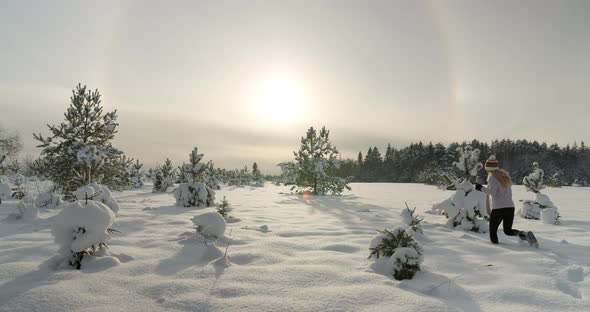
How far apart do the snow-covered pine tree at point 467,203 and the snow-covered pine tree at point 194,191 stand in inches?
320

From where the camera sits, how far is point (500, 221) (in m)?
5.96

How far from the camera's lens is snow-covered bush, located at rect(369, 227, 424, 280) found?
368 cm

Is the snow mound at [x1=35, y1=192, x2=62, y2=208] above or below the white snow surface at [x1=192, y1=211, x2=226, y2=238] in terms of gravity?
below

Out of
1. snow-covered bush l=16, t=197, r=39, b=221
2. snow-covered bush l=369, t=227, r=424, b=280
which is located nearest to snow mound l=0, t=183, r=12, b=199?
snow-covered bush l=16, t=197, r=39, b=221

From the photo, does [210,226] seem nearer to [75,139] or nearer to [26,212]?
[26,212]

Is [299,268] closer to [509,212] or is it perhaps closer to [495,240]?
[495,240]

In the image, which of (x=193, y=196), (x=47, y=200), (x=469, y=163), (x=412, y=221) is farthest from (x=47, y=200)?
(x=469, y=163)

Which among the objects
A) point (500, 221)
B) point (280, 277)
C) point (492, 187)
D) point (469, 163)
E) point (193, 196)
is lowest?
point (280, 277)

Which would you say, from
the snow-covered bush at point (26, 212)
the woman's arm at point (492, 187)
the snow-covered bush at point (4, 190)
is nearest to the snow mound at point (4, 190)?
the snow-covered bush at point (4, 190)

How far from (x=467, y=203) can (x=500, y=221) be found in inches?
55.1

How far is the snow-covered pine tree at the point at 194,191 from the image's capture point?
11.5 meters

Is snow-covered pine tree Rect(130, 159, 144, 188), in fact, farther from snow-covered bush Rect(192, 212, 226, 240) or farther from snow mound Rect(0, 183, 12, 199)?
snow-covered bush Rect(192, 212, 226, 240)

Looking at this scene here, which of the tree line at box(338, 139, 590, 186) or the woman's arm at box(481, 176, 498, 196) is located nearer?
the woman's arm at box(481, 176, 498, 196)

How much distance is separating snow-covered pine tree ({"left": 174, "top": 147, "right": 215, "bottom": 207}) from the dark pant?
9.29 meters
